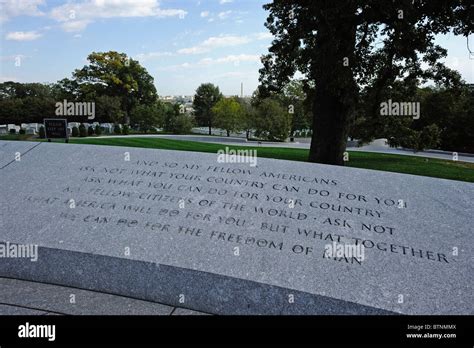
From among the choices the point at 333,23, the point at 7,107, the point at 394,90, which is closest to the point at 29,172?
the point at 333,23

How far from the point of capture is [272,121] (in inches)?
1398

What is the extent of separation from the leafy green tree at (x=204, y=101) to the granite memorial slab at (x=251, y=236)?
58.8 metres

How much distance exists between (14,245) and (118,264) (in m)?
1.47

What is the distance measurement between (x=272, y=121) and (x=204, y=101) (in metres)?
30.7

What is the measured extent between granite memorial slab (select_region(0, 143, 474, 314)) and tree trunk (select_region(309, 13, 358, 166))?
665 centimetres

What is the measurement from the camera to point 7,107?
50188 millimetres

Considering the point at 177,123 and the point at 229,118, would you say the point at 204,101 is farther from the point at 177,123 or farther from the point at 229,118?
the point at 229,118

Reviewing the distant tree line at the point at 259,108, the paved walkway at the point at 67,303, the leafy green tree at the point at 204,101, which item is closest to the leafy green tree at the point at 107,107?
the distant tree line at the point at 259,108

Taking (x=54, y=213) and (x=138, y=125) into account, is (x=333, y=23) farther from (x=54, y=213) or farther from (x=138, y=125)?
(x=138, y=125)

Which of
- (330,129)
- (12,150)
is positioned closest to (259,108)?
(330,129)

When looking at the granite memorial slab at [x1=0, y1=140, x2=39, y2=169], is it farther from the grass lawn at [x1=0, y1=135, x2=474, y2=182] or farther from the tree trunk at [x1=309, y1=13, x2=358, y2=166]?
the grass lawn at [x1=0, y1=135, x2=474, y2=182]

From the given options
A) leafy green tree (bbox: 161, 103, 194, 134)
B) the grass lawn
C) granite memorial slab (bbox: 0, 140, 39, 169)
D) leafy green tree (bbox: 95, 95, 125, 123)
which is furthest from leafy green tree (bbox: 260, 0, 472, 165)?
leafy green tree (bbox: 95, 95, 125, 123)

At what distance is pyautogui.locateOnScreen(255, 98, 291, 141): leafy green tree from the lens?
35469 mm

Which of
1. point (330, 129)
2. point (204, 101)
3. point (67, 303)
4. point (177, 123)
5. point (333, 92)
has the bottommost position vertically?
point (67, 303)
